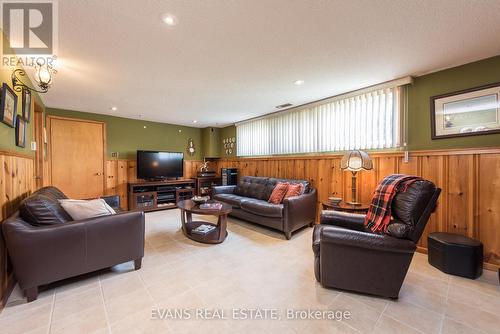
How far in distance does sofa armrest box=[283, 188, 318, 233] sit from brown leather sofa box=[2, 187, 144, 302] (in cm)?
190

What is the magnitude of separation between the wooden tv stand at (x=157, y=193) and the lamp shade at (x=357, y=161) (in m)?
3.93

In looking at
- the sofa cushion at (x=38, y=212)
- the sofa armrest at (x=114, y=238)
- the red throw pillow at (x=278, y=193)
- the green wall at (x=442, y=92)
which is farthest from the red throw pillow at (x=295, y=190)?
the sofa cushion at (x=38, y=212)

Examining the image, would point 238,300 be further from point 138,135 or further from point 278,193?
point 138,135

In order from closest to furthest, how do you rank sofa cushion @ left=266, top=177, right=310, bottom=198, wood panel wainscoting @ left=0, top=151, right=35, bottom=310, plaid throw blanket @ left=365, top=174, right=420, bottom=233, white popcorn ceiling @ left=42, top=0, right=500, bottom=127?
white popcorn ceiling @ left=42, top=0, right=500, bottom=127
wood panel wainscoting @ left=0, top=151, right=35, bottom=310
plaid throw blanket @ left=365, top=174, right=420, bottom=233
sofa cushion @ left=266, top=177, right=310, bottom=198

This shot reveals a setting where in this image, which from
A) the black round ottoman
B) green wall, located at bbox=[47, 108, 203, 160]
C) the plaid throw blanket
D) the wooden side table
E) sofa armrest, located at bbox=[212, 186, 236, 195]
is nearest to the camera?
the plaid throw blanket

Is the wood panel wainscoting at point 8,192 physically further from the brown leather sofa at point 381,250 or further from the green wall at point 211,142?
the green wall at point 211,142

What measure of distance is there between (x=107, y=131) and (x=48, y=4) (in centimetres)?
376

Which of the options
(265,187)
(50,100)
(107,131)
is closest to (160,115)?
(107,131)

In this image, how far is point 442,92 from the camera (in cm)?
253

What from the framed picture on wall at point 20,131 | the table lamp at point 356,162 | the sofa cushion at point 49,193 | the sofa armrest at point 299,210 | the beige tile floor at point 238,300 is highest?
the framed picture on wall at point 20,131

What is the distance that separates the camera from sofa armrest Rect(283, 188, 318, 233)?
3.02m

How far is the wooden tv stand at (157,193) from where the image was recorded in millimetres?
4625

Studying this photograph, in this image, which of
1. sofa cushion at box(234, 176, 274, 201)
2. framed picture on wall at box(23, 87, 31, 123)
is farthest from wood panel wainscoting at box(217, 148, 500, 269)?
framed picture on wall at box(23, 87, 31, 123)

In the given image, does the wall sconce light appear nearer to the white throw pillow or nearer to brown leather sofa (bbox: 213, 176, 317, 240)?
the white throw pillow
